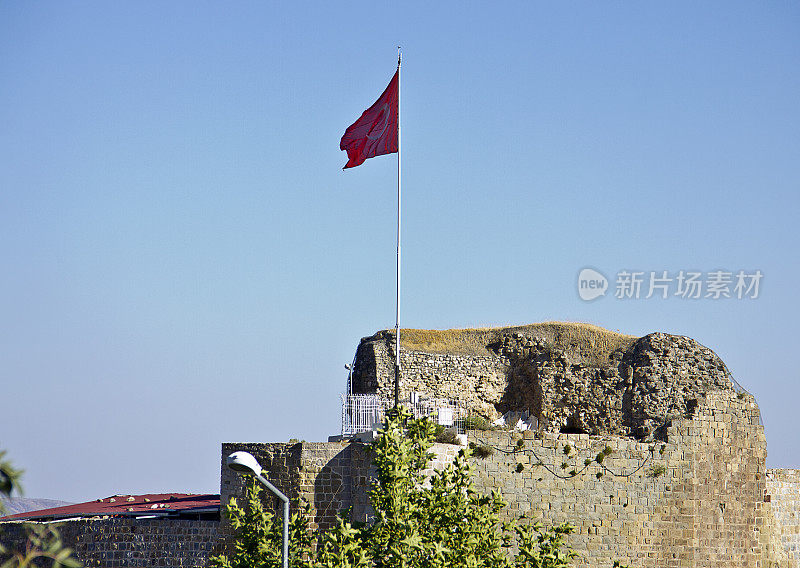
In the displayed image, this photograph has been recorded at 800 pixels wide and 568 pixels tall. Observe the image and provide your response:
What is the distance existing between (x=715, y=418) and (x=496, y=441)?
301 inches

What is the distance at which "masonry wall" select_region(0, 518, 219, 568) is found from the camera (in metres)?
27.1

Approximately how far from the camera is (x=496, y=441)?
27.6 m

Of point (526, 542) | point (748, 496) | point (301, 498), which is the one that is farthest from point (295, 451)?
point (748, 496)

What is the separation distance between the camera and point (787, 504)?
3491 centimetres

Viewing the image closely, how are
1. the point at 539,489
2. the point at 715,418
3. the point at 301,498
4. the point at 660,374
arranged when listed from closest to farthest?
the point at 301,498
the point at 539,489
the point at 715,418
the point at 660,374

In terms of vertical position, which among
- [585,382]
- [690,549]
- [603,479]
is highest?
[585,382]

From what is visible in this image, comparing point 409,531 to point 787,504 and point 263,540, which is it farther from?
point 787,504

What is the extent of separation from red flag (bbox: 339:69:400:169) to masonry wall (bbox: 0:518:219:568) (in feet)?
35.5

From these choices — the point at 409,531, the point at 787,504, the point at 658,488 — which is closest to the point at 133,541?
the point at 409,531

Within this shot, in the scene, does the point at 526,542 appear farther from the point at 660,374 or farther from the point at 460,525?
the point at 660,374

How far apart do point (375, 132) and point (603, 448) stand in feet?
35.6

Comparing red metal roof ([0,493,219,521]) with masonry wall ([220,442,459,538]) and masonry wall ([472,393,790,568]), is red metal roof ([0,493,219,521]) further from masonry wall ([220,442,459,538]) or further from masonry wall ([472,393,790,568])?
masonry wall ([472,393,790,568])

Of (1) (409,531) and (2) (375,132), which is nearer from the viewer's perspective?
(1) (409,531)

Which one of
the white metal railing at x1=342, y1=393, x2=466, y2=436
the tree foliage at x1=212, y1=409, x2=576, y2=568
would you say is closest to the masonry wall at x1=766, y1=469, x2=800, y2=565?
the white metal railing at x1=342, y1=393, x2=466, y2=436
